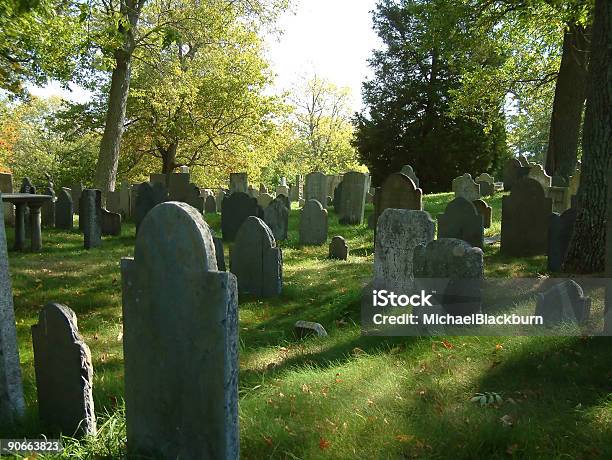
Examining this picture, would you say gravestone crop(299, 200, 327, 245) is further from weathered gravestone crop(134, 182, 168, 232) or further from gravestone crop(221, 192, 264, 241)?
weathered gravestone crop(134, 182, 168, 232)

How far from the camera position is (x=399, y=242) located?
760 centimetres

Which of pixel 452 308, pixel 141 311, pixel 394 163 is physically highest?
pixel 394 163

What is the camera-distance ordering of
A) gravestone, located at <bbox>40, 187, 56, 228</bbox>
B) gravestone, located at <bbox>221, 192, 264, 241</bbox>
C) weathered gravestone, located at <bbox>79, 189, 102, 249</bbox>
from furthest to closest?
gravestone, located at <bbox>40, 187, 56, 228</bbox>, gravestone, located at <bbox>221, 192, 264, 241</bbox>, weathered gravestone, located at <bbox>79, 189, 102, 249</bbox>

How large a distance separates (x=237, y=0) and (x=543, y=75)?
1176cm

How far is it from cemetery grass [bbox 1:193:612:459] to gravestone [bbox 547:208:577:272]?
3.42m

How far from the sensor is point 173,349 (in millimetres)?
3215

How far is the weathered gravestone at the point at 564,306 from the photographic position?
5195mm

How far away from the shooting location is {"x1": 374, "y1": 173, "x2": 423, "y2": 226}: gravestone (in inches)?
368

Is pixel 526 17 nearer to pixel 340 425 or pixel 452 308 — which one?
pixel 452 308

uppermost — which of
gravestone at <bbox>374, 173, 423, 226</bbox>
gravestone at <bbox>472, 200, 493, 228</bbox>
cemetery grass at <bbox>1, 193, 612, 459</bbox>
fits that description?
gravestone at <bbox>374, 173, 423, 226</bbox>

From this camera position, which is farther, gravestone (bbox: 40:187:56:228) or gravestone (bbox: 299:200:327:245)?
gravestone (bbox: 40:187:56:228)

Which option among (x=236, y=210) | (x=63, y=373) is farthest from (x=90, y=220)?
(x=63, y=373)

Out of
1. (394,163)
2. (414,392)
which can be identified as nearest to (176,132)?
(394,163)

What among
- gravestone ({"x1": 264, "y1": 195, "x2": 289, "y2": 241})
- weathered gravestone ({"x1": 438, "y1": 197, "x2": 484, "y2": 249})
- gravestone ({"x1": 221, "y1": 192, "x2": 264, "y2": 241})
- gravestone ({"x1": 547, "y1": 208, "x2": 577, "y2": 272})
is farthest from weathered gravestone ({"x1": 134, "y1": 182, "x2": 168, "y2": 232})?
gravestone ({"x1": 547, "y1": 208, "x2": 577, "y2": 272})
